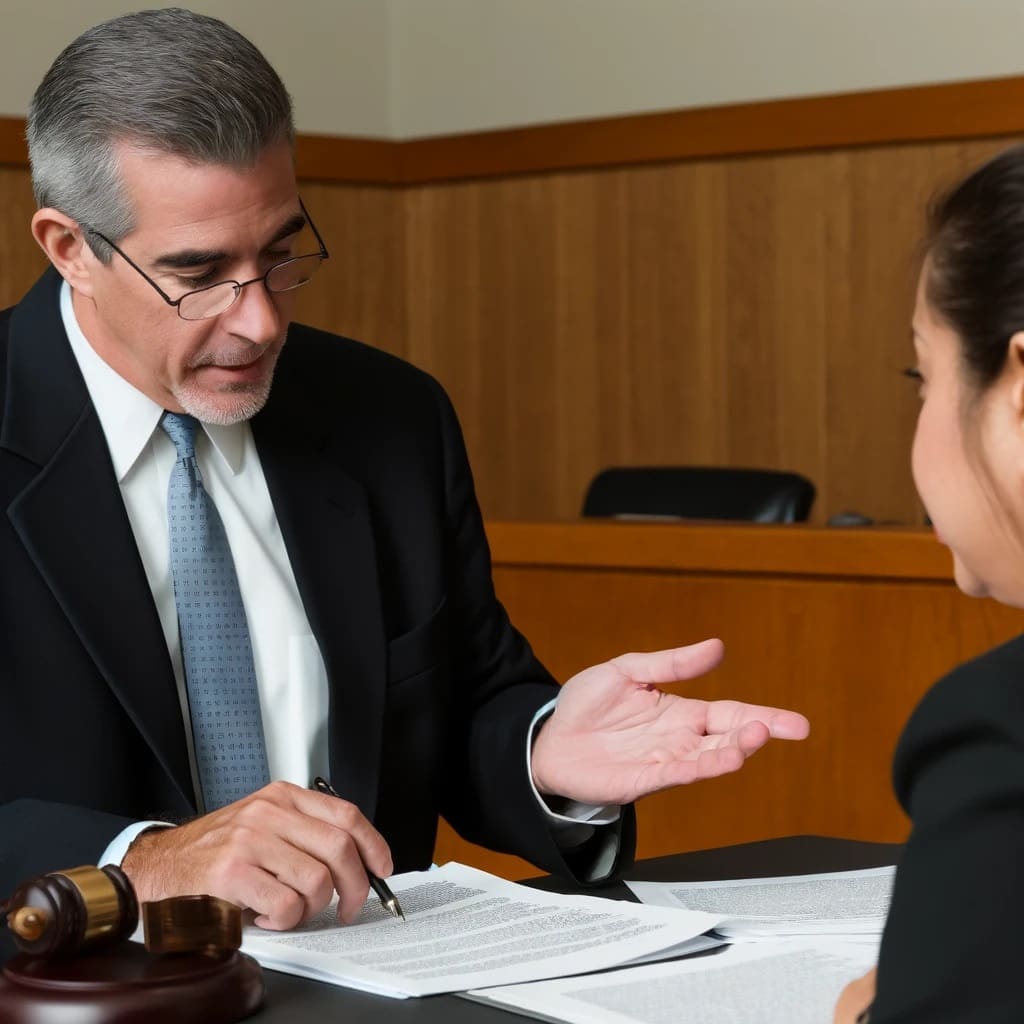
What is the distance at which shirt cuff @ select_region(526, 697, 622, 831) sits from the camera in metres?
1.78

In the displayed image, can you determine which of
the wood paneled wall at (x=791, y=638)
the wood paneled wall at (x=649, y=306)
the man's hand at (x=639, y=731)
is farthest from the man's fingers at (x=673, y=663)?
the wood paneled wall at (x=649, y=306)

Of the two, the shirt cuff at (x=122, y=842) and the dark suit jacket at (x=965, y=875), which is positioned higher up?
the dark suit jacket at (x=965, y=875)

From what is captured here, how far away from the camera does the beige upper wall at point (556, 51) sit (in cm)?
574

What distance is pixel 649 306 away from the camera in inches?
251

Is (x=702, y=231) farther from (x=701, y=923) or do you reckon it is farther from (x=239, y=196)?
(x=701, y=923)

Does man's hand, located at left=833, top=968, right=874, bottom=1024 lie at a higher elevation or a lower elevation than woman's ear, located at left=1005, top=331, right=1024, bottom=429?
lower

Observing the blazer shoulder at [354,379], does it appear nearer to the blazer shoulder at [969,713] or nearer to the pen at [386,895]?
the pen at [386,895]

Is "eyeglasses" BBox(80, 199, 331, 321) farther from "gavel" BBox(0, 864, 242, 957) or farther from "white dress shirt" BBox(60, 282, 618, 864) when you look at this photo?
"gavel" BBox(0, 864, 242, 957)

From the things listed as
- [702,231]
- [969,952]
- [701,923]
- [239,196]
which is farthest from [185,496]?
[702,231]

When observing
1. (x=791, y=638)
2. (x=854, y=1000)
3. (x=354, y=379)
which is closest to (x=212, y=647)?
(x=354, y=379)

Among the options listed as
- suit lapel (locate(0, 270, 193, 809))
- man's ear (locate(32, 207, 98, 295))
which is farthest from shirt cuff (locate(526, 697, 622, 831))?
man's ear (locate(32, 207, 98, 295))

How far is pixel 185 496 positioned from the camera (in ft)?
6.52

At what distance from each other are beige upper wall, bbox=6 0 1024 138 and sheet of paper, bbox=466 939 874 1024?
4.74 m

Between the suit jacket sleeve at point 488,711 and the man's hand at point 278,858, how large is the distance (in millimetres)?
320
